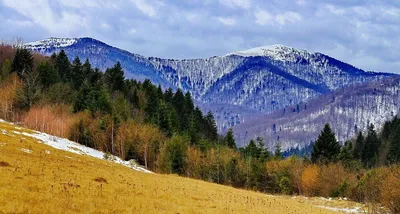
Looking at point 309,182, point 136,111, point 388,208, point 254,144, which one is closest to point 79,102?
point 136,111

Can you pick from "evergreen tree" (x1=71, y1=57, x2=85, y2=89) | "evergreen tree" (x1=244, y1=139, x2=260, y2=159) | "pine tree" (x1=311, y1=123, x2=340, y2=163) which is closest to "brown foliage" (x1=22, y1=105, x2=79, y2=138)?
"evergreen tree" (x1=71, y1=57, x2=85, y2=89)

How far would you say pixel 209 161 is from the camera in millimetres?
96375

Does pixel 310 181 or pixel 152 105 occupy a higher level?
pixel 152 105

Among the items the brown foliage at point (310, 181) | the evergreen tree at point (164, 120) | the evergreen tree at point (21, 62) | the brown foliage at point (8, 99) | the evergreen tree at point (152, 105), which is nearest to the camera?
the brown foliage at point (310, 181)

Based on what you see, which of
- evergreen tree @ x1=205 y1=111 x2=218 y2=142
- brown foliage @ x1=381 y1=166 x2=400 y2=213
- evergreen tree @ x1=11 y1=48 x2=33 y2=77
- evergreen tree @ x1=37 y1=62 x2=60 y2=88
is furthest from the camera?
evergreen tree @ x1=205 y1=111 x2=218 y2=142

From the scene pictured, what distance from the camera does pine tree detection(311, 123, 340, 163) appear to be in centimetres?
10081

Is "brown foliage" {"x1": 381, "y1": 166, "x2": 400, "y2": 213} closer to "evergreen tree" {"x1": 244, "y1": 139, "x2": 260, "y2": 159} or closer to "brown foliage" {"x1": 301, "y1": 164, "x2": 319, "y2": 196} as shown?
"brown foliage" {"x1": 301, "y1": 164, "x2": 319, "y2": 196}

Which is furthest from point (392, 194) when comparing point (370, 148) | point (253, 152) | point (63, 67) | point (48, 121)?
point (63, 67)

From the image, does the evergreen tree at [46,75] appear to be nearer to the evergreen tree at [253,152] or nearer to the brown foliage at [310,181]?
the evergreen tree at [253,152]

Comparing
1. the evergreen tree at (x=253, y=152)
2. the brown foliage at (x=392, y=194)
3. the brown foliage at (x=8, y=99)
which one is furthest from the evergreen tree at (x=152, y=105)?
the brown foliage at (x=392, y=194)

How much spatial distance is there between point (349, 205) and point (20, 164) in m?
42.6

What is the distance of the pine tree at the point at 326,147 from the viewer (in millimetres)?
100812

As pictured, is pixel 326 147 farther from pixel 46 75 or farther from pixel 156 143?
pixel 46 75

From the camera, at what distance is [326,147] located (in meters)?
103
